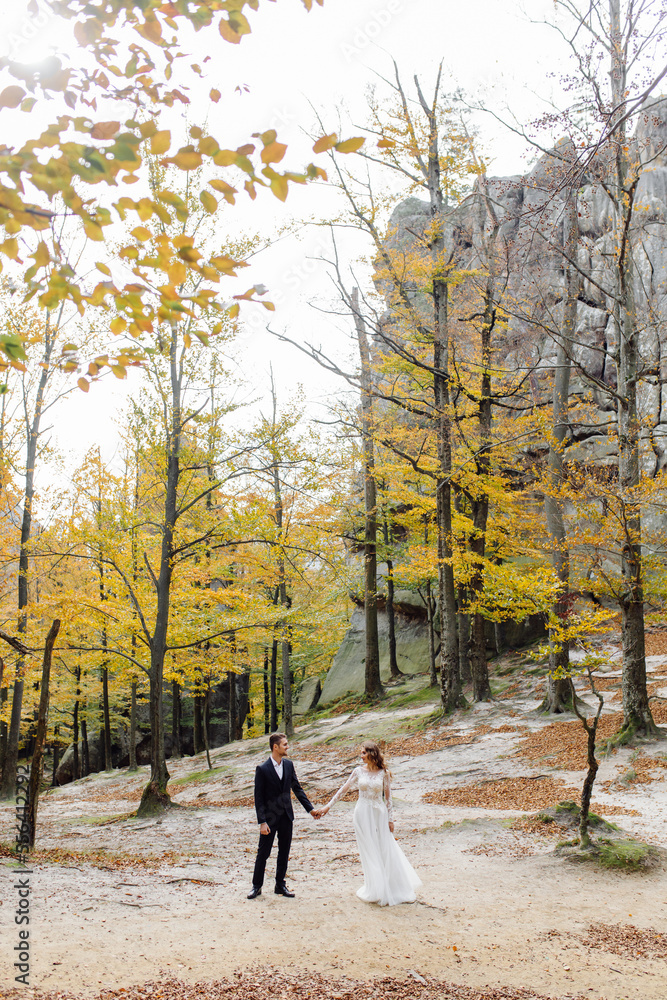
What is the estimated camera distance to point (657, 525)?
19.9 m

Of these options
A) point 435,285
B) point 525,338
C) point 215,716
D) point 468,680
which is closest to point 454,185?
point 435,285

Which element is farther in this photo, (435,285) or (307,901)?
(435,285)

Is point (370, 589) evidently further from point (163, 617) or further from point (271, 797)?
point (271, 797)

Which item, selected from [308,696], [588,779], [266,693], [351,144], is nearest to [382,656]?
[308,696]

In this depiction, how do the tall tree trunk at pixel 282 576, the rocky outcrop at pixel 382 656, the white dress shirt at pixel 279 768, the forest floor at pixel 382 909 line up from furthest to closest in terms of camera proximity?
the rocky outcrop at pixel 382 656 → the tall tree trunk at pixel 282 576 → the white dress shirt at pixel 279 768 → the forest floor at pixel 382 909

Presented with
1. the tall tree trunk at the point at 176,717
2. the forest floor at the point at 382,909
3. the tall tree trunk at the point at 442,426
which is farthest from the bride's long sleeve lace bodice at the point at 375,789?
the tall tree trunk at the point at 176,717

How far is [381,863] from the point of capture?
5.49m

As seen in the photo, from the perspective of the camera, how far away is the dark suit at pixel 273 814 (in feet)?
18.6

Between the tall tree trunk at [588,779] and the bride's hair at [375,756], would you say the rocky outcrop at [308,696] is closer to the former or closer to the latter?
the tall tree trunk at [588,779]

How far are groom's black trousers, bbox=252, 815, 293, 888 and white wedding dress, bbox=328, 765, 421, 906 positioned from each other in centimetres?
64

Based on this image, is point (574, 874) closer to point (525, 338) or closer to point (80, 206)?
point (80, 206)

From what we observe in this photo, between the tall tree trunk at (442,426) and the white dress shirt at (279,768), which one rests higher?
the tall tree trunk at (442,426)

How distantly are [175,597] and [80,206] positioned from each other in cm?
1087

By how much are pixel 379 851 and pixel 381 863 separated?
9 centimetres
